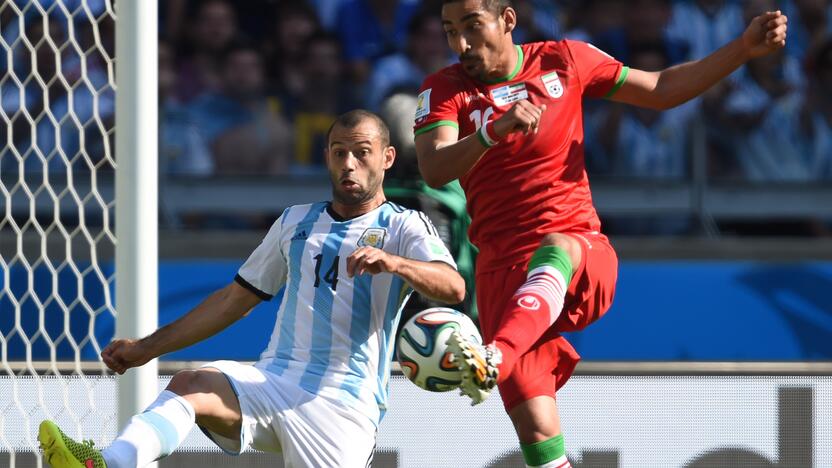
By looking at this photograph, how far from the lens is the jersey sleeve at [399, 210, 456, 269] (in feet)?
13.3

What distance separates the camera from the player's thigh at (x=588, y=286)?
166 inches

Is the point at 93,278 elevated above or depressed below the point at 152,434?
above

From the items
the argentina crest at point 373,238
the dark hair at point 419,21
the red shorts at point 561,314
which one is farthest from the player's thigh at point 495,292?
the dark hair at point 419,21

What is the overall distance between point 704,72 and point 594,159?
313cm

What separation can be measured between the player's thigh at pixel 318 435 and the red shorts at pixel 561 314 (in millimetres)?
547

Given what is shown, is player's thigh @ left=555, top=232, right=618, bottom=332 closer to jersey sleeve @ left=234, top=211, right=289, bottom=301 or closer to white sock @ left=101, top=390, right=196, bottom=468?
jersey sleeve @ left=234, top=211, right=289, bottom=301

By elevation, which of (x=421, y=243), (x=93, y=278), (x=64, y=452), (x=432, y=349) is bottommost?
(x=64, y=452)

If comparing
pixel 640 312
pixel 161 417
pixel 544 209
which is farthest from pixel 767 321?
pixel 161 417

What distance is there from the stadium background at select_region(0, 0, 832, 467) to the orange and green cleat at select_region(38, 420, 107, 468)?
6.59ft

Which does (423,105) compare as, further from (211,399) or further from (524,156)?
(211,399)

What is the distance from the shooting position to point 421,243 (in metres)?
4.10

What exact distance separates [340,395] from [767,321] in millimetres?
3278

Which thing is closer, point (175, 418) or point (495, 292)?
point (175, 418)

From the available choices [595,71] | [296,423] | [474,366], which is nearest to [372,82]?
[595,71]
